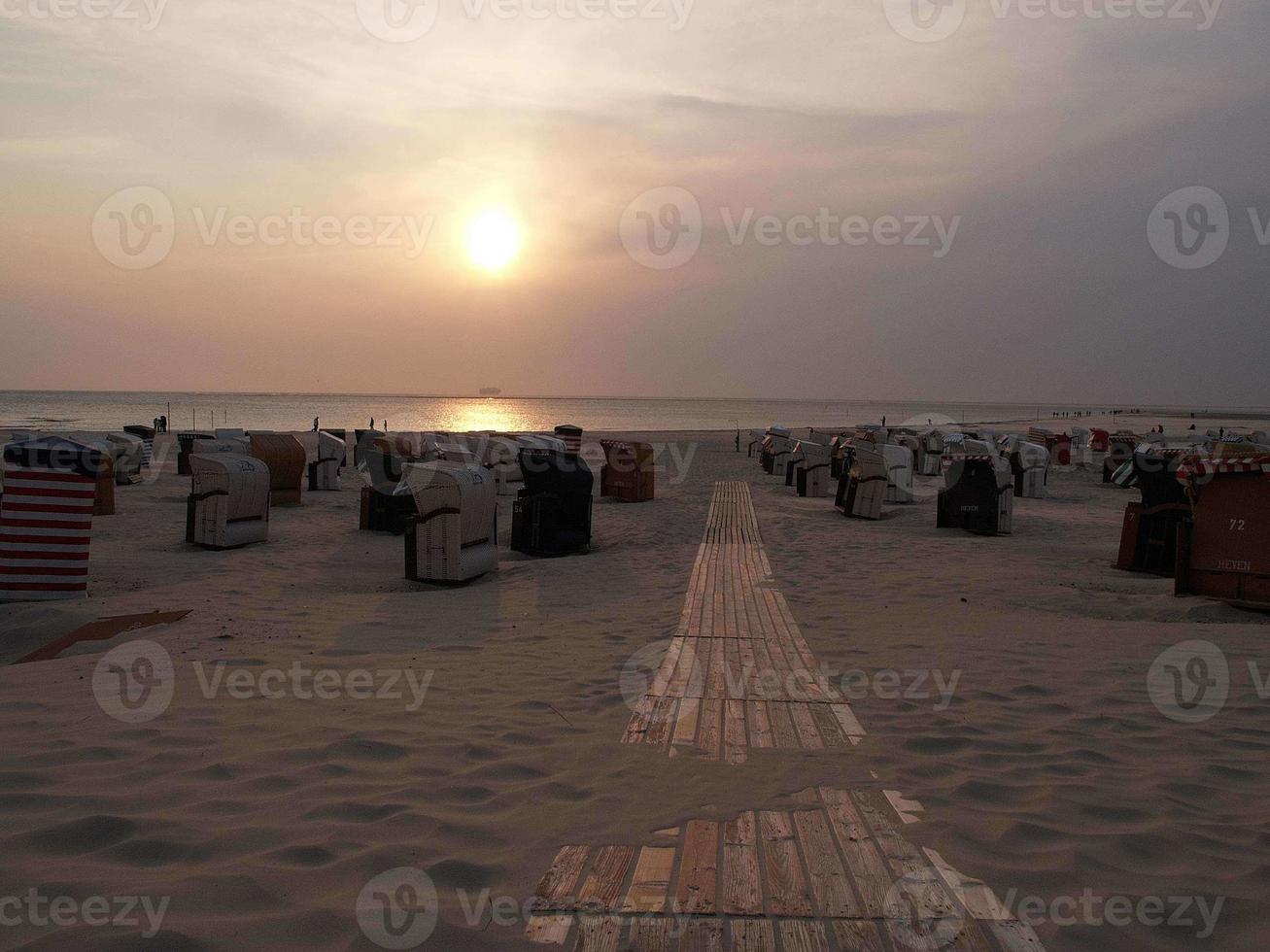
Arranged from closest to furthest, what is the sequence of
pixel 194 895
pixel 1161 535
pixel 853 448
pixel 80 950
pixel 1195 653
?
pixel 80 950
pixel 194 895
pixel 1195 653
pixel 1161 535
pixel 853 448

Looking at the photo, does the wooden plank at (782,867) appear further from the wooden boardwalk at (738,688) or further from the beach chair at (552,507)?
the beach chair at (552,507)

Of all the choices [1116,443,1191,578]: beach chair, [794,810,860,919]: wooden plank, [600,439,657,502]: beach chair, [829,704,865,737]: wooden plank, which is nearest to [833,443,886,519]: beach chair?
[600,439,657,502]: beach chair

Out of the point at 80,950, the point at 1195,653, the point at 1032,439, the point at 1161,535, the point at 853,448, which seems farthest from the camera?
the point at 1032,439

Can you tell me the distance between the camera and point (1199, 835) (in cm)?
364

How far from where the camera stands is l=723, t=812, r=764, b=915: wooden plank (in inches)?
120

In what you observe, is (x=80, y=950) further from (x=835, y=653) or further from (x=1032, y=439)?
(x=1032, y=439)

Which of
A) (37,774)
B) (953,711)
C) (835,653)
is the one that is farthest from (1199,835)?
(37,774)

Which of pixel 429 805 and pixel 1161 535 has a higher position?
pixel 1161 535

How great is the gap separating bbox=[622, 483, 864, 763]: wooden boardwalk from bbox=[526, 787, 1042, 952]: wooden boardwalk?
1001mm

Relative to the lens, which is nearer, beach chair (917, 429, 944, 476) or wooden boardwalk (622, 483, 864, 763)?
wooden boardwalk (622, 483, 864, 763)

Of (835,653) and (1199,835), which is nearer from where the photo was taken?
(1199,835)

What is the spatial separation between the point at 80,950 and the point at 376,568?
8940mm

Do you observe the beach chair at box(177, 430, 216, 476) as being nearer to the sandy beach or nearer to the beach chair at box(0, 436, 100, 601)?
the beach chair at box(0, 436, 100, 601)

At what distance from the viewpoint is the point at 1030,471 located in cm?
2305
